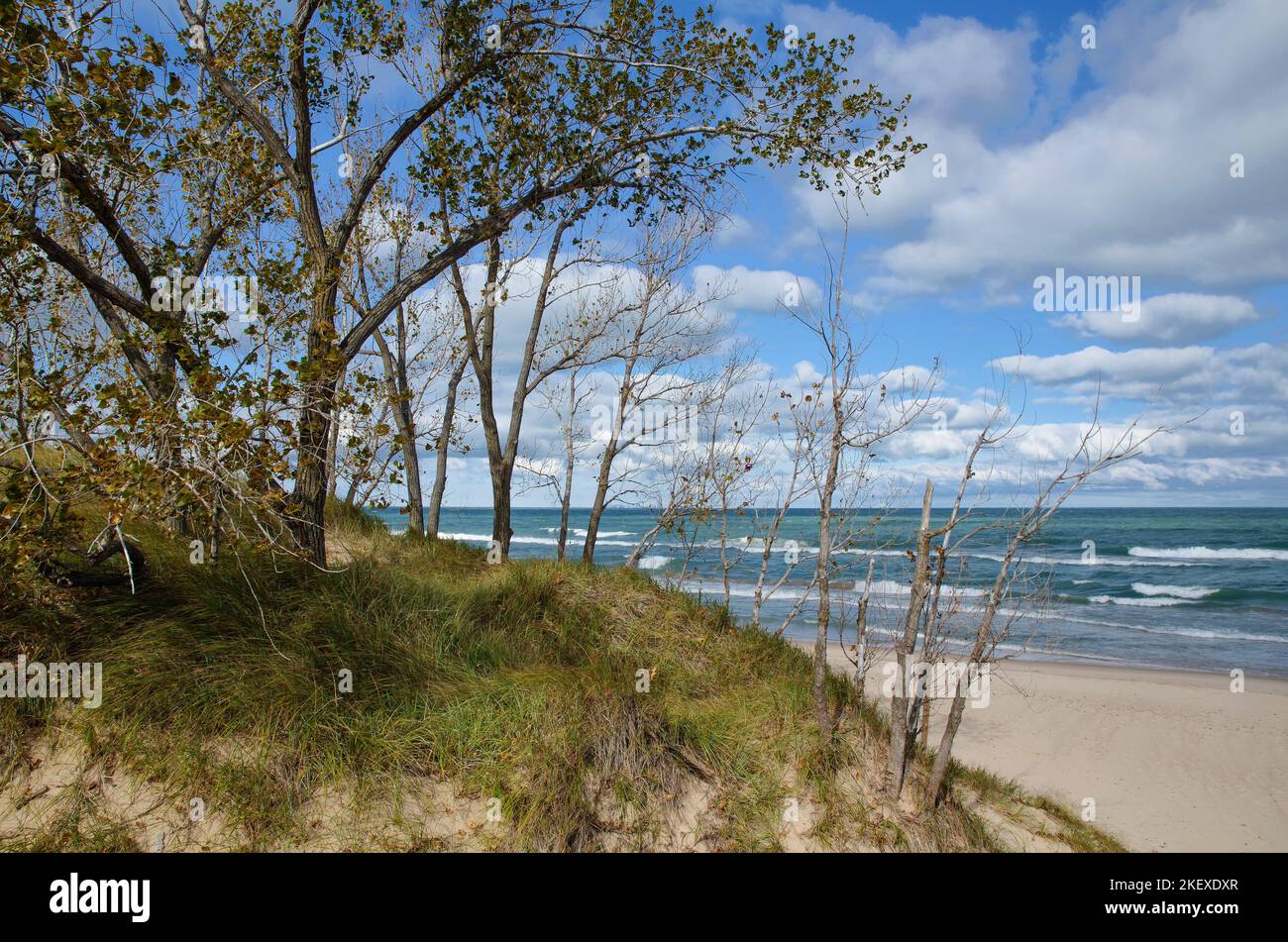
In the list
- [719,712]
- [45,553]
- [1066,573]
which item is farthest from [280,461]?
[1066,573]

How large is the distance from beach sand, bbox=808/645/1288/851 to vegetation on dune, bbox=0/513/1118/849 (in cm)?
261

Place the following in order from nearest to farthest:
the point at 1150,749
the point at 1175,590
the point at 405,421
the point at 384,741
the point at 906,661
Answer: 1. the point at 384,741
2. the point at 906,661
3. the point at 1150,749
4. the point at 405,421
5. the point at 1175,590

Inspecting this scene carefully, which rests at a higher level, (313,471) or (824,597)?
(313,471)

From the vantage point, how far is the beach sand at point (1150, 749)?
9.14 m

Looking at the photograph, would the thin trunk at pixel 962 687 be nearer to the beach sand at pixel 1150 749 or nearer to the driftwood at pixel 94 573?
the beach sand at pixel 1150 749

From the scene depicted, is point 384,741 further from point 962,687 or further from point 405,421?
point 405,421

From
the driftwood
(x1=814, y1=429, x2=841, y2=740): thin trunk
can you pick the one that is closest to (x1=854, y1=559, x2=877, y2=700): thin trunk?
(x1=814, y1=429, x2=841, y2=740): thin trunk

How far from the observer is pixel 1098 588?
26.6 meters

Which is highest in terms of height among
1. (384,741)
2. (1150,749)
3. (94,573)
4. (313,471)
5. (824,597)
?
(313,471)

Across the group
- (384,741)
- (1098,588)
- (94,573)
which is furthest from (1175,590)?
(94,573)

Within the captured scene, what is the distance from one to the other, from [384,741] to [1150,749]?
1199 cm

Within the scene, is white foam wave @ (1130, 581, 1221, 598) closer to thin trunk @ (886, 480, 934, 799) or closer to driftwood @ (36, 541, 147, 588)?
thin trunk @ (886, 480, 934, 799)
